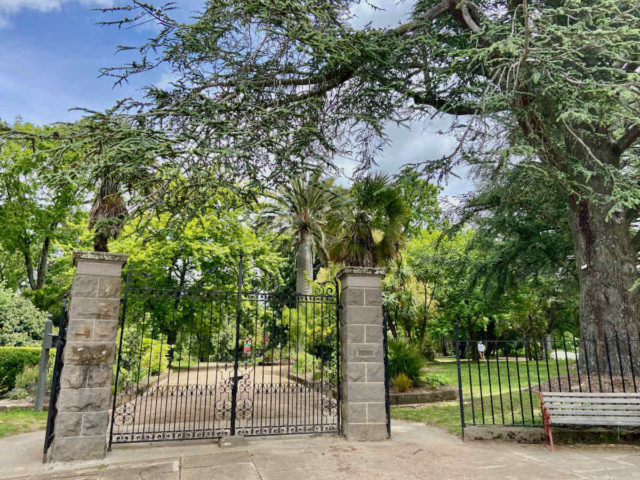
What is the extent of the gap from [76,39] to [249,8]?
318cm

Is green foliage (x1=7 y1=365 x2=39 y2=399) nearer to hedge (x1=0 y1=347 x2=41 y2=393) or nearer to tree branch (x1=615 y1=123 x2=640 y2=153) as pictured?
hedge (x1=0 y1=347 x2=41 y2=393)

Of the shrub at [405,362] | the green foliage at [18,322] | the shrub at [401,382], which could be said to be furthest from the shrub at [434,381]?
the green foliage at [18,322]

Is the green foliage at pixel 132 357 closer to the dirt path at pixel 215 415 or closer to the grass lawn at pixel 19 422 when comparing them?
the dirt path at pixel 215 415

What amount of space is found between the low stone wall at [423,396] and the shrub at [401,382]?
25 centimetres

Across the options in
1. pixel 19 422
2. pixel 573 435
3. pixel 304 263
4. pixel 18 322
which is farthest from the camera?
pixel 304 263

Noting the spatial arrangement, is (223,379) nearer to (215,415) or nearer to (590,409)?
(215,415)

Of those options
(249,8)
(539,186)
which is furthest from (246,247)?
(249,8)

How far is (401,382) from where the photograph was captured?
10141mm

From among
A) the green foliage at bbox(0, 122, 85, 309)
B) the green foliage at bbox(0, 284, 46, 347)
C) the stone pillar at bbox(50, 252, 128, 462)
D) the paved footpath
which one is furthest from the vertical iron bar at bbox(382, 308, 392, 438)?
the green foliage at bbox(0, 122, 85, 309)

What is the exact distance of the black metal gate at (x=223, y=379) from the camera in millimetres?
6359

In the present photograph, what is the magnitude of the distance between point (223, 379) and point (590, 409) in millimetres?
5660

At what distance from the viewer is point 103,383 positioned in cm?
558

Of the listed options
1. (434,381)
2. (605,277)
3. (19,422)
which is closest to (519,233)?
(605,277)

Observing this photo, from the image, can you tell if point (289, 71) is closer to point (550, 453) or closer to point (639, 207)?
point (550, 453)
